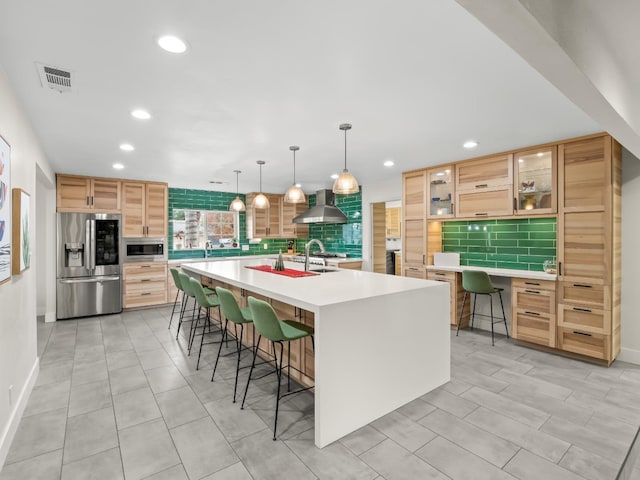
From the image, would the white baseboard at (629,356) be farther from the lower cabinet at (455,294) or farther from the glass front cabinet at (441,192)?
the glass front cabinet at (441,192)

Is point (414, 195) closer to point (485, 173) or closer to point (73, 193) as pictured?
point (485, 173)

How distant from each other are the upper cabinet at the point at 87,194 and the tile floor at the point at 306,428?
9.31 feet

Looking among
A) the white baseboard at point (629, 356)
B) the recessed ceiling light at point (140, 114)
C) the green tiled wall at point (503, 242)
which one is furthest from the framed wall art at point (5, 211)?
the white baseboard at point (629, 356)

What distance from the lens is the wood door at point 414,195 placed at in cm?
484

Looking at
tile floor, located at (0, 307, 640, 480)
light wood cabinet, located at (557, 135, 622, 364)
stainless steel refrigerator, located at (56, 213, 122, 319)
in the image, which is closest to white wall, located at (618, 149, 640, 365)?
light wood cabinet, located at (557, 135, 622, 364)

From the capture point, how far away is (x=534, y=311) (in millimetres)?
3732

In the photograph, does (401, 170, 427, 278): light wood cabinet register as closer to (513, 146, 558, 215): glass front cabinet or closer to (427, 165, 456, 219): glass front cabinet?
(427, 165, 456, 219): glass front cabinet

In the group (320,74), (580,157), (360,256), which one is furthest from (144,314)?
(580,157)

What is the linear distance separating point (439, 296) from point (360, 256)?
12.4ft

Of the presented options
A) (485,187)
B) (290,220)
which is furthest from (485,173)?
(290,220)

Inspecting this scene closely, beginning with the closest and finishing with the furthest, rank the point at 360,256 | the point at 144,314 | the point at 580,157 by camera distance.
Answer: the point at 580,157
the point at 144,314
the point at 360,256

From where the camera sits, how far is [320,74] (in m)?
2.08

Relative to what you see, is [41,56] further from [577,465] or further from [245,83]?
[577,465]

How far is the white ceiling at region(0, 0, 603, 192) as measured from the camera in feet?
5.06
